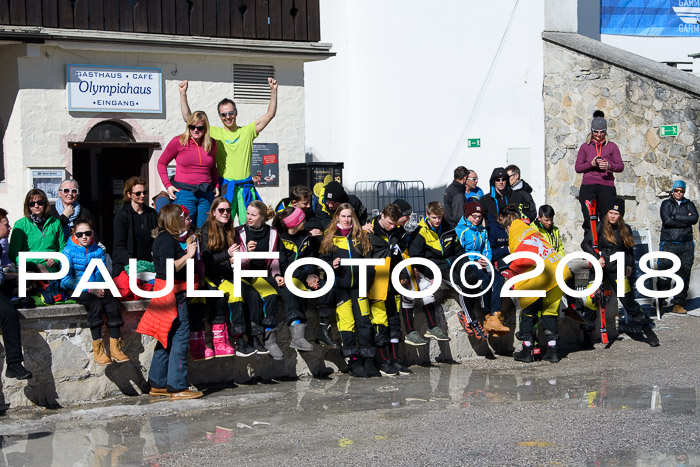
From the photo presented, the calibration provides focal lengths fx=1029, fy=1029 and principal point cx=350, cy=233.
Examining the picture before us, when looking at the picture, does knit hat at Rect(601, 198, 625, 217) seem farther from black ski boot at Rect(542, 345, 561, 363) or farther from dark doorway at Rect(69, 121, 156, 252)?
dark doorway at Rect(69, 121, 156, 252)

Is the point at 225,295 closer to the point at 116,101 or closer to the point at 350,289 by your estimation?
the point at 350,289

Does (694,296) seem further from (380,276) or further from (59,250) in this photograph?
(59,250)

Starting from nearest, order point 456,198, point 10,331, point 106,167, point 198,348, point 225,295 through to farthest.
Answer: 1. point 10,331
2. point 198,348
3. point 225,295
4. point 456,198
5. point 106,167

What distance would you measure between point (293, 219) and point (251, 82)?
6.77 metres

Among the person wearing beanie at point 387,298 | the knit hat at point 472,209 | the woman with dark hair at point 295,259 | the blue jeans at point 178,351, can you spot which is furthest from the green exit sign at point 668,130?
the blue jeans at point 178,351

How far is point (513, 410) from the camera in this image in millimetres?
8531

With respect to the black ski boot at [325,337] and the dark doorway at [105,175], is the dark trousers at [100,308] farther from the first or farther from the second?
the dark doorway at [105,175]

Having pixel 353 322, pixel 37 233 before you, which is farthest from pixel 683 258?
pixel 37 233

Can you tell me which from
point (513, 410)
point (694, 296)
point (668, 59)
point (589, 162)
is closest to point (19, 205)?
point (589, 162)

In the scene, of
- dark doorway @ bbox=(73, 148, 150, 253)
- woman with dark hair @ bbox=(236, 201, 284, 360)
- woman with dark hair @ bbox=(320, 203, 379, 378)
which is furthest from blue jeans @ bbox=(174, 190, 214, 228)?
dark doorway @ bbox=(73, 148, 150, 253)

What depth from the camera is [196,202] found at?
1095 centimetres

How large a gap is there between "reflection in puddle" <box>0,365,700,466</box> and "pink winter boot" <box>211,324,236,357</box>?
14.6 inches

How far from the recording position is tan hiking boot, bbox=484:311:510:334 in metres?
11.1

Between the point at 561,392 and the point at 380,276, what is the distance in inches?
83.9
